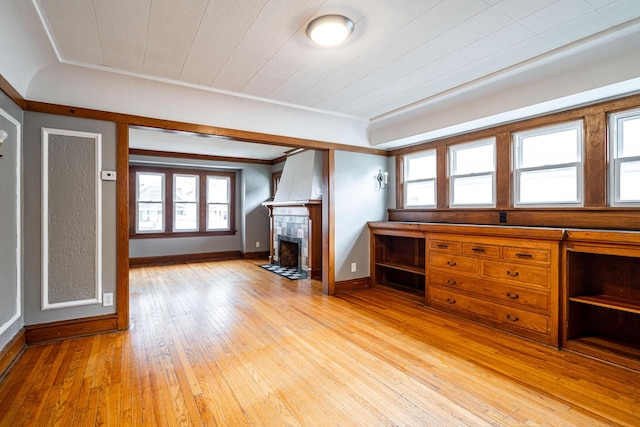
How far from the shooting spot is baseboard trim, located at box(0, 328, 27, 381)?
7.42ft

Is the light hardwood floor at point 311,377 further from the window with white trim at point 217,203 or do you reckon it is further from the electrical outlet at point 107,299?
the window with white trim at point 217,203

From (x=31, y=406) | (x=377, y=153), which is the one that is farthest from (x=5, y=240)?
(x=377, y=153)

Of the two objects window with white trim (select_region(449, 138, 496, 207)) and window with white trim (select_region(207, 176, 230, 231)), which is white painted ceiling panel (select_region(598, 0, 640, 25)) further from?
window with white trim (select_region(207, 176, 230, 231))

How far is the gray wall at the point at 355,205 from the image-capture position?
4516 millimetres

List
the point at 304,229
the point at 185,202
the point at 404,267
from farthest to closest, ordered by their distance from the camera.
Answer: the point at 185,202 → the point at 304,229 → the point at 404,267

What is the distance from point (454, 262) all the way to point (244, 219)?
17.4 feet

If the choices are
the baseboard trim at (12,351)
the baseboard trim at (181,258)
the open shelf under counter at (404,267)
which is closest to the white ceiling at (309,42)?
the open shelf under counter at (404,267)

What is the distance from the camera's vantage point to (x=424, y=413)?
1864 mm

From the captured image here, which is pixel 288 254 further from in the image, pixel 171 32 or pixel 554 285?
Answer: pixel 171 32

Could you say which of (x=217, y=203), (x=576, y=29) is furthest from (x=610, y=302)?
(x=217, y=203)

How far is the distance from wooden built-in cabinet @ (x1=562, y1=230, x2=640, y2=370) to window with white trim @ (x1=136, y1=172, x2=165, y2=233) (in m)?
7.14

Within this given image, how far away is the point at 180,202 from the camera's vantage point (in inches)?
286

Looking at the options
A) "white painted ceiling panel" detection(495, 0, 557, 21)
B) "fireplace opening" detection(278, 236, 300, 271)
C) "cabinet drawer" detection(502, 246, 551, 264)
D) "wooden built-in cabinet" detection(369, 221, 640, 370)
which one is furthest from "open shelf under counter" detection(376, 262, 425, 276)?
"white painted ceiling panel" detection(495, 0, 557, 21)

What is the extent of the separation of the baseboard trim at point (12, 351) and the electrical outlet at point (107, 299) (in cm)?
59
